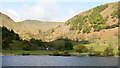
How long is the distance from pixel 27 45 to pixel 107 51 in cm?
6433

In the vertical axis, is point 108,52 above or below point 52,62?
below

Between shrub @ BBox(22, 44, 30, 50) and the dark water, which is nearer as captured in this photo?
the dark water

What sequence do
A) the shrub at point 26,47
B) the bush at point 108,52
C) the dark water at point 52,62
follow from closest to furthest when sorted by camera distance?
the dark water at point 52,62
the bush at point 108,52
the shrub at point 26,47

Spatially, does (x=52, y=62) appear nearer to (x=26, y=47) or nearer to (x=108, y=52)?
(x=108, y=52)

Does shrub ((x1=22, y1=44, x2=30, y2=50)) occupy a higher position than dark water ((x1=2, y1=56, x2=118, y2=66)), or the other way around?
shrub ((x1=22, y1=44, x2=30, y2=50))

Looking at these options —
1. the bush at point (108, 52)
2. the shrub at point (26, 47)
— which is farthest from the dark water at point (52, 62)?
the shrub at point (26, 47)

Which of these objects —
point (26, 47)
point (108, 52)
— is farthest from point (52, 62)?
point (26, 47)

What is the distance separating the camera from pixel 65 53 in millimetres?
176125

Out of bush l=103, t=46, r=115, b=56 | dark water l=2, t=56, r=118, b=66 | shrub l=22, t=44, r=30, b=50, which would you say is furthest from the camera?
shrub l=22, t=44, r=30, b=50

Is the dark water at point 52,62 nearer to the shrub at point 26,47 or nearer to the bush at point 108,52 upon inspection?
the bush at point 108,52

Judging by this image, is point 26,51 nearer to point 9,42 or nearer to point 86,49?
point 9,42

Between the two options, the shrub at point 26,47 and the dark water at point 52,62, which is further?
the shrub at point 26,47

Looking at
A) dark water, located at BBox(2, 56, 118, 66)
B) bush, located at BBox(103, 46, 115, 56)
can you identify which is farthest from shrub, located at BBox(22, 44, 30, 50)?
dark water, located at BBox(2, 56, 118, 66)

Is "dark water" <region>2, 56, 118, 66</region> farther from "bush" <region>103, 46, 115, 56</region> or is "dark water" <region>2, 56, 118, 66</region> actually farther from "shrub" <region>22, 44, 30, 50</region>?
"shrub" <region>22, 44, 30, 50</region>
